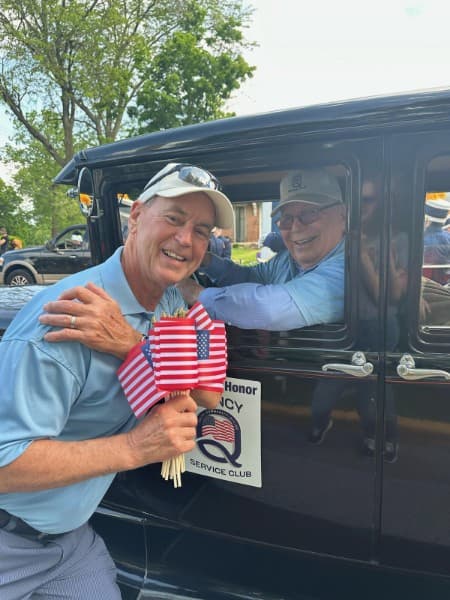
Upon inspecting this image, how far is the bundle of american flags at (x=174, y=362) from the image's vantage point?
3.89ft

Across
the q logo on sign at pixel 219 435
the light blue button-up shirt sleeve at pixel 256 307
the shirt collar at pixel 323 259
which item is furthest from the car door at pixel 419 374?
the q logo on sign at pixel 219 435

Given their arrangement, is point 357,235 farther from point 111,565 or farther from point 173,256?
point 111,565

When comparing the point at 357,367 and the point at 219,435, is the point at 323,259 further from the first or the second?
the point at 219,435

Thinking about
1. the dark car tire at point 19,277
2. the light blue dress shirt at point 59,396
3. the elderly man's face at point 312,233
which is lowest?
the dark car tire at point 19,277

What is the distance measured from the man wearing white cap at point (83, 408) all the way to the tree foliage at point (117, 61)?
12.8 meters

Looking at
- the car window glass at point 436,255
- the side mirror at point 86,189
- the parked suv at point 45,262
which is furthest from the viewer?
the parked suv at point 45,262

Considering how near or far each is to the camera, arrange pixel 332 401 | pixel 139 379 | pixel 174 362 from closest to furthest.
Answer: pixel 174 362
pixel 139 379
pixel 332 401

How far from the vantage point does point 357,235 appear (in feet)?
4.73

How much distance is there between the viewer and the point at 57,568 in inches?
58.8

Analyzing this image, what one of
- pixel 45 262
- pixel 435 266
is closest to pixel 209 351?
pixel 435 266

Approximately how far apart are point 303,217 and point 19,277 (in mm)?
11009

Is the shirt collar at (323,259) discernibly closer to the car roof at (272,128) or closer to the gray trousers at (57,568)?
the car roof at (272,128)

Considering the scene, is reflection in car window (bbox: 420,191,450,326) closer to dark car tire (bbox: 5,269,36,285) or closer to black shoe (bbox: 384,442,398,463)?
black shoe (bbox: 384,442,398,463)

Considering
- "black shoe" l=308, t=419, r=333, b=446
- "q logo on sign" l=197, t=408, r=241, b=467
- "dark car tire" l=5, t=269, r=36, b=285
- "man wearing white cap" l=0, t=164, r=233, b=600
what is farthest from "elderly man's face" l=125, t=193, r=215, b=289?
"dark car tire" l=5, t=269, r=36, b=285
